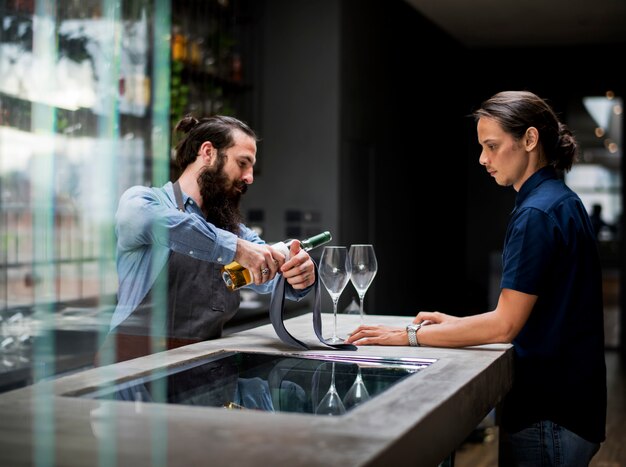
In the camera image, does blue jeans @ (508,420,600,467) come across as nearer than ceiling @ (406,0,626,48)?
Yes

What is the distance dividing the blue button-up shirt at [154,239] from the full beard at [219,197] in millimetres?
39

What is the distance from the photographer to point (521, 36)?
26.5 ft

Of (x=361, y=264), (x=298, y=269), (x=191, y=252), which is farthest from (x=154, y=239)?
(x=361, y=264)

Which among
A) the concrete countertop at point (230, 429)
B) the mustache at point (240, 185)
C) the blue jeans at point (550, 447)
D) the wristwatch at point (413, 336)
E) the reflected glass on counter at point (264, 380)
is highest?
the mustache at point (240, 185)

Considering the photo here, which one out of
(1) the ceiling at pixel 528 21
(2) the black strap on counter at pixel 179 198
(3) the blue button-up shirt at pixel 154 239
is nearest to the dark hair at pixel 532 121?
(3) the blue button-up shirt at pixel 154 239

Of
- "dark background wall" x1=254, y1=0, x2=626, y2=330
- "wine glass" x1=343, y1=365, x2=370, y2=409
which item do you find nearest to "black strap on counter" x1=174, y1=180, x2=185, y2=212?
"wine glass" x1=343, y1=365, x2=370, y2=409

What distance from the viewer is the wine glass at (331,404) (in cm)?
125

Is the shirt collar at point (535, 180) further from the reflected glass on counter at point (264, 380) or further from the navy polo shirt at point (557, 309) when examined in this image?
the reflected glass on counter at point (264, 380)

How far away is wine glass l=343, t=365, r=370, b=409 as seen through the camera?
1.32 metres

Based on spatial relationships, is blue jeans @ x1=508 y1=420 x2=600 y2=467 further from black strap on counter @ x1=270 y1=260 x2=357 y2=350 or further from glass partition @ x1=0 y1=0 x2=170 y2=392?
glass partition @ x1=0 y1=0 x2=170 y2=392

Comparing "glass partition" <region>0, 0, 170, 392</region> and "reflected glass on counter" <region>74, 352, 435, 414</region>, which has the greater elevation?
"glass partition" <region>0, 0, 170, 392</region>

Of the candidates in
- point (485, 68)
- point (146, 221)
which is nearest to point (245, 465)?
point (146, 221)

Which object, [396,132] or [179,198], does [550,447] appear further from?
[396,132]

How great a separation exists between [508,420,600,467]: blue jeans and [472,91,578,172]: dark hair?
60cm
